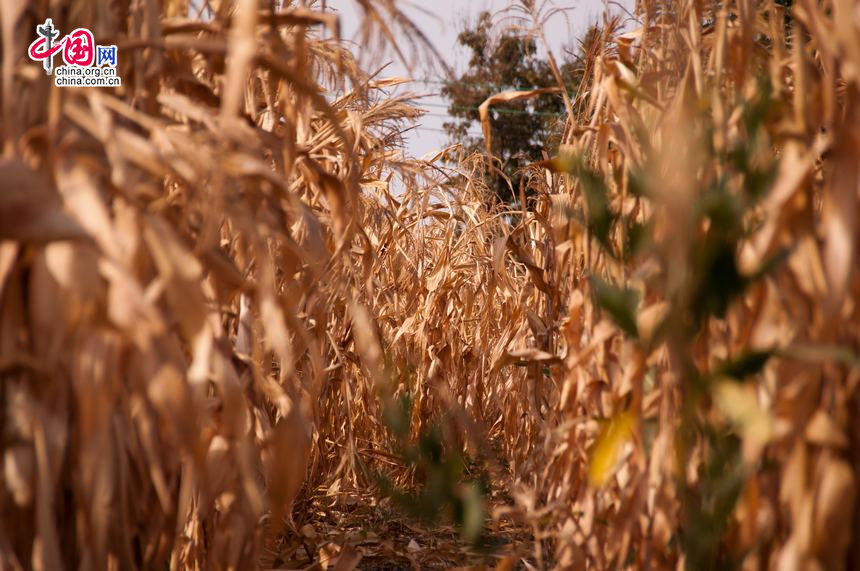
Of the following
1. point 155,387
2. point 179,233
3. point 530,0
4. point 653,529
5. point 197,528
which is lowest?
point 197,528

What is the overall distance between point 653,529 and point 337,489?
A: 59.3 inches

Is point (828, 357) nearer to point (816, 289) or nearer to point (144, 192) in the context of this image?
point (816, 289)

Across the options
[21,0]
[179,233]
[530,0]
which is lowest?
[179,233]

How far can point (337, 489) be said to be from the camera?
2.25m

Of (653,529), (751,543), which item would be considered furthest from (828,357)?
(653,529)

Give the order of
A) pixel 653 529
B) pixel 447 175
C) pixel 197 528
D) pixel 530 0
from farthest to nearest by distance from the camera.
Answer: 1. pixel 447 175
2. pixel 530 0
3. pixel 197 528
4. pixel 653 529

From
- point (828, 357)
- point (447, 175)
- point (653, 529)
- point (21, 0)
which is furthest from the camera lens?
point (447, 175)

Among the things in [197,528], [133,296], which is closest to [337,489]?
[197,528]

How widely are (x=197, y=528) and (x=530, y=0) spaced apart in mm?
1199

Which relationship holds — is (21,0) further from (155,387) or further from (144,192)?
(155,387)

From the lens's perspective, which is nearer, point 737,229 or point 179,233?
point 737,229

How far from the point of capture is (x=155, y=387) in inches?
25.0

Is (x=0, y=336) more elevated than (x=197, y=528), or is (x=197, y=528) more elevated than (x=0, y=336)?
(x=0, y=336)

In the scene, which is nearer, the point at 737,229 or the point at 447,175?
the point at 737,229
